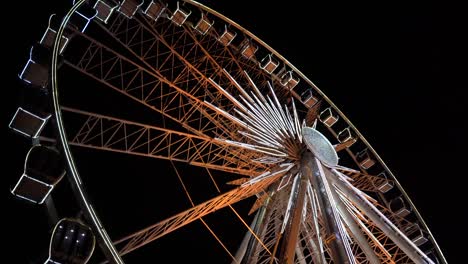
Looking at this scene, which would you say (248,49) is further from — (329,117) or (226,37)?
(329,117)

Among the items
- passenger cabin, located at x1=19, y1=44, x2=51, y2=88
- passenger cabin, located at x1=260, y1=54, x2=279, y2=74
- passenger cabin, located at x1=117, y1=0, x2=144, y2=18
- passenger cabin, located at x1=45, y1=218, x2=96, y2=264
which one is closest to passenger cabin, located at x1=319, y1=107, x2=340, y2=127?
passenger cabin, located at x1=260, y1=54, x2=279, y2=74

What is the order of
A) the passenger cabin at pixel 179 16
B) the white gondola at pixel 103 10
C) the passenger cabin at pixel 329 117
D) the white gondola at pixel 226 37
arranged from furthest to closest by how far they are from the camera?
the passenger cabin at pixel 329 117 < the white gondola at pixel 226 37 < the passenger cabin at pixel 179 16 < the white gondola at pixel 103 10

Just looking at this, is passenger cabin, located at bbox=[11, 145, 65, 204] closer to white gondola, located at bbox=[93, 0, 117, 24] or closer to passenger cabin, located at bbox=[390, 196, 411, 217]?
white gondola, located at bbox=[93, 0, 117, 24]

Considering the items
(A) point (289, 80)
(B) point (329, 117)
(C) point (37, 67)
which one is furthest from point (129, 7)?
(B) point (329, 117)

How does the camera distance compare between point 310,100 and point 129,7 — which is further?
point 310,100

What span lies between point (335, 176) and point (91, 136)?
17.5 ft

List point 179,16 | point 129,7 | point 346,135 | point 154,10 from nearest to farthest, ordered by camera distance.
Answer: point 129,7
point 154,10
point 179,16
point 346,135

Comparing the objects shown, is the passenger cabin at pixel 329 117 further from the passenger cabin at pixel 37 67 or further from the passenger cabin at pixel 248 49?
the passenger cabin at pixel 37 67

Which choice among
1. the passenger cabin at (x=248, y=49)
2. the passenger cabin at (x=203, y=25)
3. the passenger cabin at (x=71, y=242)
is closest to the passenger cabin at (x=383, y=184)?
the passenger cabin at (x=248, y=49)

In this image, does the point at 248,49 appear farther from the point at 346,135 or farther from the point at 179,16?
the point at 346,135

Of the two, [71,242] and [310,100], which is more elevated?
[310,100]

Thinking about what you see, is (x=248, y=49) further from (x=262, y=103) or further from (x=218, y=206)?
(x=218, y=206)

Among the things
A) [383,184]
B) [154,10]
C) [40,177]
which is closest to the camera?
[40,177]

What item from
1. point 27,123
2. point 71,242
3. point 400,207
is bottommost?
point 71,242
